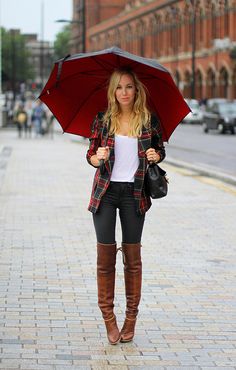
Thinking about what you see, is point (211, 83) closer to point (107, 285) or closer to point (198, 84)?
point (198, 84)

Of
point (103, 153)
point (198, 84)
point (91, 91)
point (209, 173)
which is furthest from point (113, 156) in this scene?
point (198, 84)

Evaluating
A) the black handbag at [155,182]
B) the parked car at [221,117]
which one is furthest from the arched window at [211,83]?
the black handbag at [155,182]

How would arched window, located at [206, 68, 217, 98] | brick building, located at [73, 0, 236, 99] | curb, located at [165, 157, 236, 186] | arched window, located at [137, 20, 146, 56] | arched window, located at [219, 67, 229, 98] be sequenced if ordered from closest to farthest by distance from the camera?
1. curb, located at [165, 157, 236, 186]
2. brick building, located at [73, 0, 236, 99]
3. arched window, located at [219, 67, 229, 98]
4. arched window, located at [206, 68, 217, 98]
5. arched window, located at [137, 20, 146, 56]

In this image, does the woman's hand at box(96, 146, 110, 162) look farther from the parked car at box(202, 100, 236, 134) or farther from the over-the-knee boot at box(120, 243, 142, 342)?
the parked car at box(202, 100, 236, 134)

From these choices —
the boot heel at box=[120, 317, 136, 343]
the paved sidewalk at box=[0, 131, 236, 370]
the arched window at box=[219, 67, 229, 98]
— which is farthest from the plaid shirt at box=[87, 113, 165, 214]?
the arched window at box=[219, 67, 229, 98]

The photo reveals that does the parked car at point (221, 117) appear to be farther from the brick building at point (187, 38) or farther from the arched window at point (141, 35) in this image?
the arched window at point (141, 35)

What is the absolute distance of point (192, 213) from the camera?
13.8 m

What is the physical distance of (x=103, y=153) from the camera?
6082 millimetres

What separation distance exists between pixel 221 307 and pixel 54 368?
221 centimetres

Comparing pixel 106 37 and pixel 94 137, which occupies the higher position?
pixel 106 37

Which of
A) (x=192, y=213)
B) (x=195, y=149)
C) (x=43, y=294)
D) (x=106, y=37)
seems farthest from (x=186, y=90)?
(x=43, y=294)

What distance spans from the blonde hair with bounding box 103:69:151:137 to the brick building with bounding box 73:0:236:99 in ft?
176

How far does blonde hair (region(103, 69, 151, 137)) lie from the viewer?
6211 mm

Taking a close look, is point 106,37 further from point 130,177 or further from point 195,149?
point 130,177
